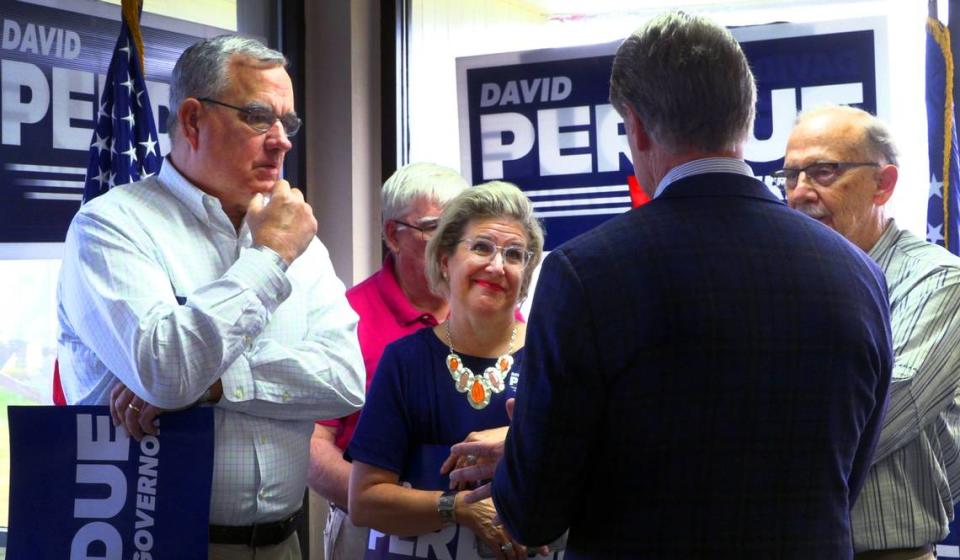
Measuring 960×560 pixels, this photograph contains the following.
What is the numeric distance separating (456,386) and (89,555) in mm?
775

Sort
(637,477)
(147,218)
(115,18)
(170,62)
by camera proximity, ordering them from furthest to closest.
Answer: (170,62), (115,18), (147,218), (637,477)

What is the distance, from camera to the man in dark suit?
137cm

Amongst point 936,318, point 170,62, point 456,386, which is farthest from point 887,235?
point 170,62

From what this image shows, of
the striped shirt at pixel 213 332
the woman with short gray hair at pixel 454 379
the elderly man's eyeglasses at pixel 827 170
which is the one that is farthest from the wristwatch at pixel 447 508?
the elderly man's eyeglasses at pixel 827 170

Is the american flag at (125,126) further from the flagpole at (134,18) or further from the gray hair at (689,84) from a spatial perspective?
the gray hair at (689,84)

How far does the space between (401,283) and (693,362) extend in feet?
5.37

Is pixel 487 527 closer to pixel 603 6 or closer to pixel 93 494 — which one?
pixel 93 494

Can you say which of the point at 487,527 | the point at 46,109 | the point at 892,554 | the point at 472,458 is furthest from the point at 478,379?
the point at 46,109

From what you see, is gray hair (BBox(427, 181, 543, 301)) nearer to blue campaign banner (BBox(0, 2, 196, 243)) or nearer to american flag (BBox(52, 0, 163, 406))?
american flag (BBox(52, 0, 163, 406))

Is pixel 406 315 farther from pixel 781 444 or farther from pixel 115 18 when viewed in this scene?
pixel 781 444

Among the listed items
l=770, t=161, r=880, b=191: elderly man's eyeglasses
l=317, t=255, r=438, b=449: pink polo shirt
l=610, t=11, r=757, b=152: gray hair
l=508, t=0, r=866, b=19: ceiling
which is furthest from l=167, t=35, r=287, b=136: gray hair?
l=508, t=0, r=866, b=19: ceiling

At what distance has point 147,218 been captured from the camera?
216 cm

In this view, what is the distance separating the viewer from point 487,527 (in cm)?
203

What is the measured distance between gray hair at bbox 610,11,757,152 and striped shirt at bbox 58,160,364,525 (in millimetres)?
896
